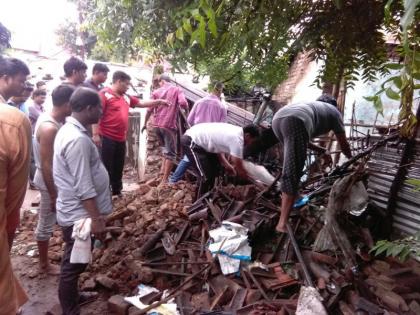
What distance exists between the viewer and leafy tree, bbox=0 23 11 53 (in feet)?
6.49

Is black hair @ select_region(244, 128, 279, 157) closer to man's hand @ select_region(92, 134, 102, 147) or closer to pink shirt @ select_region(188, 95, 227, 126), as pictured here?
pink shirt @ select_region(188, 95, 227, 126)

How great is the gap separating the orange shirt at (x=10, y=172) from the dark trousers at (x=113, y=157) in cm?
344

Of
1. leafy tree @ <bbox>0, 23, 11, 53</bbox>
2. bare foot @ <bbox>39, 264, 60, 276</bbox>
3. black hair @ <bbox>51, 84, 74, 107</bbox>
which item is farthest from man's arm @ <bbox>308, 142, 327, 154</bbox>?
leafy tree @ <bbox>0, 23, 11, 53</bbox>

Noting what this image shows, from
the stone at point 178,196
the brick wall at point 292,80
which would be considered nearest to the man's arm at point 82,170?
the stone at point 178,196

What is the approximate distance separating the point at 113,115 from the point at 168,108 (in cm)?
173

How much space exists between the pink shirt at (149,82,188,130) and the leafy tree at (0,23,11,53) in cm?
444

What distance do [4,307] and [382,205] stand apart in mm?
3598

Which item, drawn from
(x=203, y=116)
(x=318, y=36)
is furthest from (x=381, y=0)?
(x=203, y=116)

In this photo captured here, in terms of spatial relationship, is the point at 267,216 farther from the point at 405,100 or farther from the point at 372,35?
the point at 405,100

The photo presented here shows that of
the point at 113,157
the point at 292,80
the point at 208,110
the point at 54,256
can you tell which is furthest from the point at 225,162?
the point at 292,80

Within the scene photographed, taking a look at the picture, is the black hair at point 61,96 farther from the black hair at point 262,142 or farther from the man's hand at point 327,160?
the man's hand at point 327,160

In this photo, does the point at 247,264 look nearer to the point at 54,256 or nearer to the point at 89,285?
the point at 89,285

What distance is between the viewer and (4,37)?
2.01 m

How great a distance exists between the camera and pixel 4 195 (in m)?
1.59
